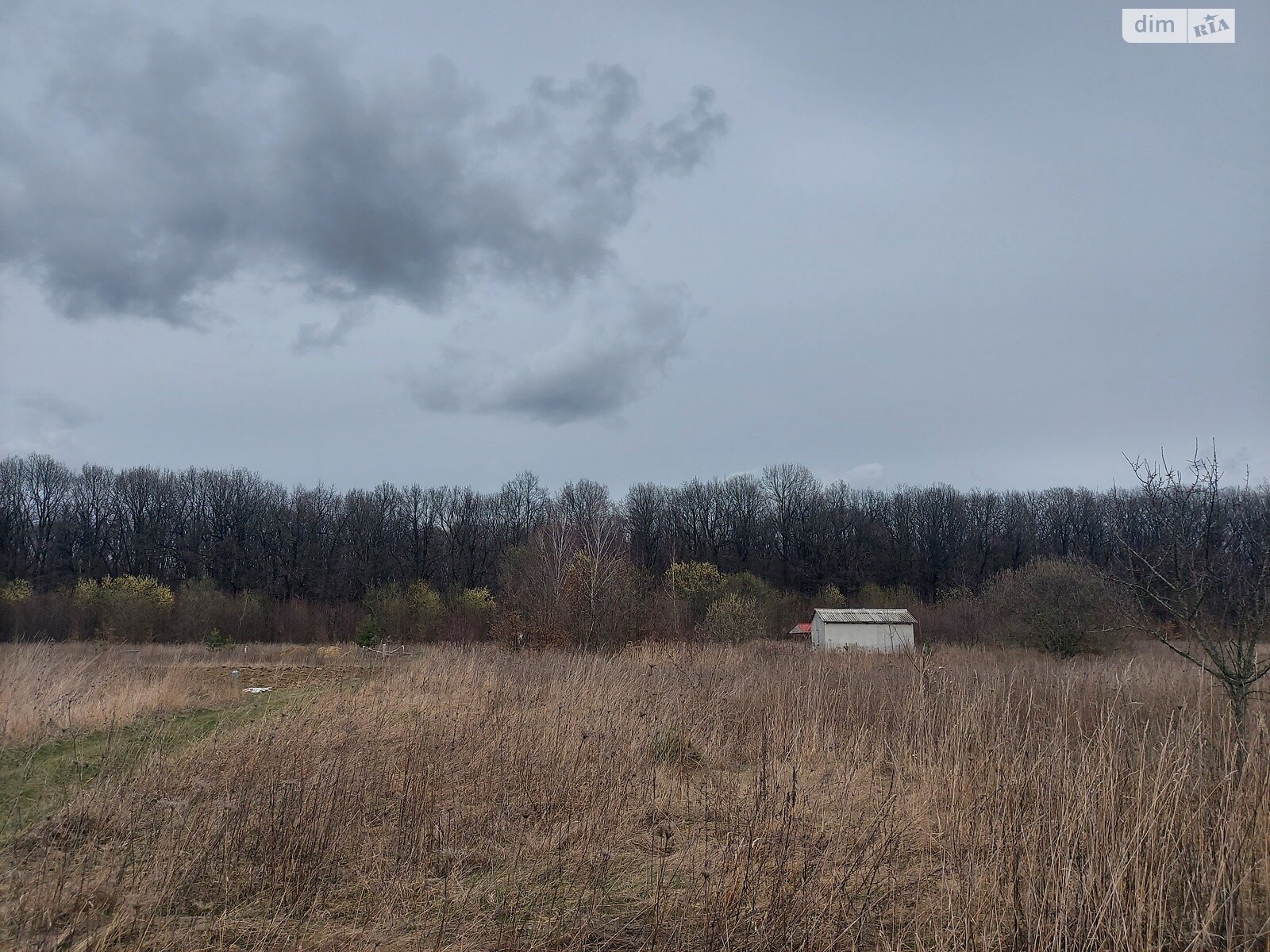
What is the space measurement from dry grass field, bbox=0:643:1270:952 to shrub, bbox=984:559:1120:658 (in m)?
14.9

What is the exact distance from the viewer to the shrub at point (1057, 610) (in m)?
20.5

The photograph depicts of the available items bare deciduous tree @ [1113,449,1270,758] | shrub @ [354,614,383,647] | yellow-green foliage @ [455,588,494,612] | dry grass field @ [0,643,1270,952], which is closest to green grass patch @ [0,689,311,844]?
dry grass field @ [0,643,1270,952]

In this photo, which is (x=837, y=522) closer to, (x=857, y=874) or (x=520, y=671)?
(x=520, y=671)

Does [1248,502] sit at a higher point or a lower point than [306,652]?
higher

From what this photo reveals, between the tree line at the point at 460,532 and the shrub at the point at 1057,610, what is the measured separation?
987 inches

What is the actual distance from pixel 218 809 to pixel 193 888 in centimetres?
77

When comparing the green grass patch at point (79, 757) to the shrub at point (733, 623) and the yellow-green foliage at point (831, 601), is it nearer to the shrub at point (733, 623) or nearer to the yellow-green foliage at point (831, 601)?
the shrub at point (733, 623)

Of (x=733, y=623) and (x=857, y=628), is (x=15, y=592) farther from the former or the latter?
(x=857, y=628)

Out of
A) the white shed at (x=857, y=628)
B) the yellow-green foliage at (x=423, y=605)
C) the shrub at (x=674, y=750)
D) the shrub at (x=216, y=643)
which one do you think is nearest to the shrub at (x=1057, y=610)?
the white shed at (x=857, y=628)

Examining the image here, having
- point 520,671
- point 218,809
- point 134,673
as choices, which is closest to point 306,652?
point 134,673

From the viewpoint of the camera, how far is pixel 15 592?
3459 centimetres

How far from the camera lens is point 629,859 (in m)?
4.24

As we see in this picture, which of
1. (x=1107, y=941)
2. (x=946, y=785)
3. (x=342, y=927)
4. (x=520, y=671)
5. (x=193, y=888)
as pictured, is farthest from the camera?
(x=520, y=671)

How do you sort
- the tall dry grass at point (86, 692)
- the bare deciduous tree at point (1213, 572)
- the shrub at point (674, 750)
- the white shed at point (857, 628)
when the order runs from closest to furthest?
the bare deciduous tree at point (1213, 572)
the shrub at point (674, 750)
the tall dry grass at point (86, 692)
the white shed at point (857, 628)
